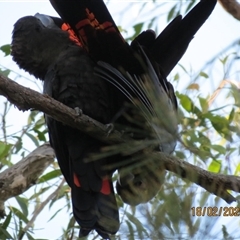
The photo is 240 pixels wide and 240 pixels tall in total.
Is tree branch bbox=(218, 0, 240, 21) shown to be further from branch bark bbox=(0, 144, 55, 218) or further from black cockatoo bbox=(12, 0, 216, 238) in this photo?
branch bark bbox=(0, 144, 55, 218)

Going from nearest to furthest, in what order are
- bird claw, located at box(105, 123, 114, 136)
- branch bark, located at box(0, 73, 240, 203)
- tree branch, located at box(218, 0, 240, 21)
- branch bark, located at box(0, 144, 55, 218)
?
branch bark, located at box(0, 73, 240, 203), bird claw, located at box(105, 123, 114, 136), tree branch, located at box(218, 0, 240, 21), branch bark, located at box(0, 144, 55, 218)

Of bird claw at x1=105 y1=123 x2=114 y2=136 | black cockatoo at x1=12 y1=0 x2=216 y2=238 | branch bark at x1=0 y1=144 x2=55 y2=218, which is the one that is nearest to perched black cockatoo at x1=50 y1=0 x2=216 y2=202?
black cockatoo at x1=12 y1=0 x2=216 y2=238

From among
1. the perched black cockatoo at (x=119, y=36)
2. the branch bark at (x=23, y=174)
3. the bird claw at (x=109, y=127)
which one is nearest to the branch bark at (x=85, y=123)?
the bird claw at (x=109, y=127)

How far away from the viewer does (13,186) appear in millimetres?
2461

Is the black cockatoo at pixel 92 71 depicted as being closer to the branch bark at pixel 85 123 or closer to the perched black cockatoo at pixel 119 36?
the perched black cockatoo at pixel 119 36

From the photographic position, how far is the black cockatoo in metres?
2.07

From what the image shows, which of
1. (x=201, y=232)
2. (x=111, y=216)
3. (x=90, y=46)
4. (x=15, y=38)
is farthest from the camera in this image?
(x=15, y=38)

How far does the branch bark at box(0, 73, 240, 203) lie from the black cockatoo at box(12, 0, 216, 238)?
0.51 ft

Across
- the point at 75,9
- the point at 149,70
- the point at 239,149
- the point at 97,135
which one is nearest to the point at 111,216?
the point at 97,135

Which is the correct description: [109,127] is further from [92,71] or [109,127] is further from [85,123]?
[92,71]

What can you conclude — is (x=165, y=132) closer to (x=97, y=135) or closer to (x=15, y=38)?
(x=97, y=135)

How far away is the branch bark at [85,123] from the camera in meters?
1.69

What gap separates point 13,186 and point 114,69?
0.67 m

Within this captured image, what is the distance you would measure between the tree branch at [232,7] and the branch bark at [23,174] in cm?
96
